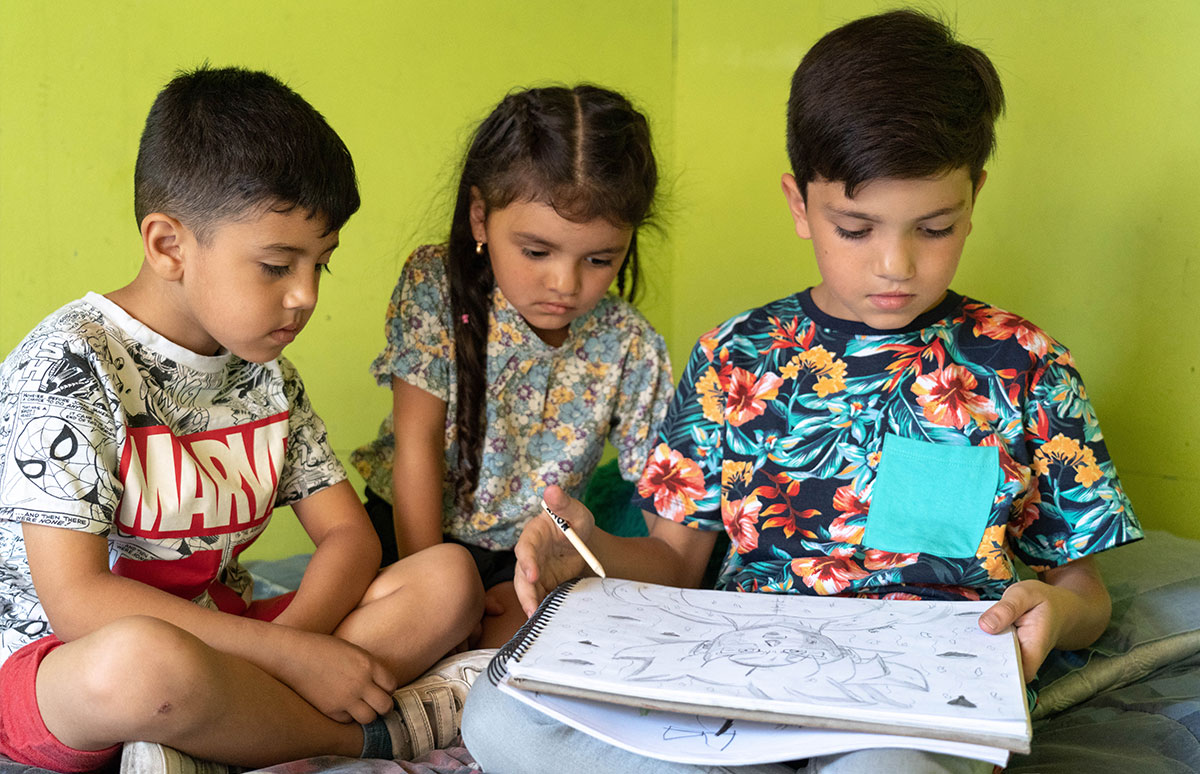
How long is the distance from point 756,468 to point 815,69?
0.41 meters

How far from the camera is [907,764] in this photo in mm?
738

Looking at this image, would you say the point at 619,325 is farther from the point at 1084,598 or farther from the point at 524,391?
the point at 1084,598

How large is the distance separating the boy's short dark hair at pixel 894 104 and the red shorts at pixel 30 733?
0.85m

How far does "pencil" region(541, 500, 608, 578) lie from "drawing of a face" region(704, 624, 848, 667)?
0.53 ft

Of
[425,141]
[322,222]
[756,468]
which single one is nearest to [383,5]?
[425,141]

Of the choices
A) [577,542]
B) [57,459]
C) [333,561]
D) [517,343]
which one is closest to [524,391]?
[517,343]

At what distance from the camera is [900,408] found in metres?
1.09

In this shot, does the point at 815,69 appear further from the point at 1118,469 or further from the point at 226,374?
the point at 1118,469

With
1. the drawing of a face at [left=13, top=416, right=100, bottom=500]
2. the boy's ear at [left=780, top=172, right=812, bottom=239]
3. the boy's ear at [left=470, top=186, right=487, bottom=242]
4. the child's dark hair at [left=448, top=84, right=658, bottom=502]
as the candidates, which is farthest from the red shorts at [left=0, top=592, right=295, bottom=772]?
the boy's ear at [left=780, top=172, right=812, bottom=239]

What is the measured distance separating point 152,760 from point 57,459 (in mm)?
277

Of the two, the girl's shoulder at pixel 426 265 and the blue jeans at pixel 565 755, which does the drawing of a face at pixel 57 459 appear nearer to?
the blue jeans at pixel 565 755

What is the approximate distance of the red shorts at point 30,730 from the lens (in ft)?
3.04

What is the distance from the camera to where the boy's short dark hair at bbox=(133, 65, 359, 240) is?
105 cm

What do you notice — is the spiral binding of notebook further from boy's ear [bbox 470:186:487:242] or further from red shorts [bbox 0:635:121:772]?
boy's ear [bbox 470:186:487:242]
